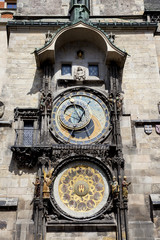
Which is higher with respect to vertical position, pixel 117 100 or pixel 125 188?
pixel 117 100

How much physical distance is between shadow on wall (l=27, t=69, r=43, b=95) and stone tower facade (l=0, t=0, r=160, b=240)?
4 centimetres

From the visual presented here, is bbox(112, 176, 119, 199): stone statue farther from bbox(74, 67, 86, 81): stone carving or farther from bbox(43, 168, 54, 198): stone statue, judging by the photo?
bbox(74, 67, 86, 81): stone carving

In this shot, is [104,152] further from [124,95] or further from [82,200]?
[124,95]

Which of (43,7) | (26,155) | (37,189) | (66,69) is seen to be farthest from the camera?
(43,7)

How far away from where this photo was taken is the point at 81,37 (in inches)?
539

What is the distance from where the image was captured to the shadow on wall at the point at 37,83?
508 inches

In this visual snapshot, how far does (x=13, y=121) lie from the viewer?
12.3 metres

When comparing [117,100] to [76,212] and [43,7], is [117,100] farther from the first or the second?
[43,7]

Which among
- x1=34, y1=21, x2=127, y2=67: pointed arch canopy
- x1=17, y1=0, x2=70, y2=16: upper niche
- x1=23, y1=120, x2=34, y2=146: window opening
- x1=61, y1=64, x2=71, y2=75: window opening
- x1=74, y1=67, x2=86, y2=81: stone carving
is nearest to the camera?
x1=23, y1=120, x2=34, y2=146: window opening

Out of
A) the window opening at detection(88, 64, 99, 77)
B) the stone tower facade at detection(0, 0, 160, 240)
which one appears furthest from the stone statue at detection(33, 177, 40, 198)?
the window opening at detection(88, 64, 99, 77)

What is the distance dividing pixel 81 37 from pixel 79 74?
1699 millimetres

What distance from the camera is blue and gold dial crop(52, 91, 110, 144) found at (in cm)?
1198

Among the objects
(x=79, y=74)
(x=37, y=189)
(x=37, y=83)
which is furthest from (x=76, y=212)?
(x=79, y=74)

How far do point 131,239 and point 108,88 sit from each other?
5.61m
